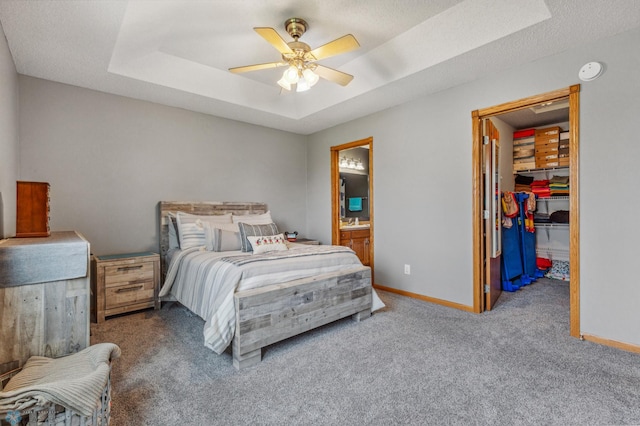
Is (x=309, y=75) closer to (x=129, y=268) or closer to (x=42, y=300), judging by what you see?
(x=42, y=300)

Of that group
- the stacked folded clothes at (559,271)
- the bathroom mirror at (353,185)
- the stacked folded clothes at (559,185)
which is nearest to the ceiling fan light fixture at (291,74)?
the bathroom mirror at (353,185)

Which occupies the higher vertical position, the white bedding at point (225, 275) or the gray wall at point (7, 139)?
the gray wall at point (7, 139)

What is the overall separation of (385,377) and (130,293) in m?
2.65

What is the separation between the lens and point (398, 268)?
3820 mm

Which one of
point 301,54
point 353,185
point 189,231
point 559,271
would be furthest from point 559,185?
point 189,231

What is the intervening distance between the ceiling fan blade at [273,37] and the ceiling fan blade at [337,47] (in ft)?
0.63

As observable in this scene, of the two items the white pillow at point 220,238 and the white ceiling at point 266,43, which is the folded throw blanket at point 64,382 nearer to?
the white pillow at point 220,238

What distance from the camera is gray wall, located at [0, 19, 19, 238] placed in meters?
2.03

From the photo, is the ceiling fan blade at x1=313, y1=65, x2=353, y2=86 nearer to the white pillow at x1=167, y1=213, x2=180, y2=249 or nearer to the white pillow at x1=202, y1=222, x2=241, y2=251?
the white pillow at x1=202, y1=222, x2=241, y2=251

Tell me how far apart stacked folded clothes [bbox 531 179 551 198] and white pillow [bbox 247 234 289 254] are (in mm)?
4193

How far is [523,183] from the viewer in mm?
4914

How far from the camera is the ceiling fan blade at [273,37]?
2.02m

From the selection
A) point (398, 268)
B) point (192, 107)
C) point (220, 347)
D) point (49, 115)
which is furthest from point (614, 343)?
point (49, 115)

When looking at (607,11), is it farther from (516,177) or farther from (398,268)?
(516,177)
